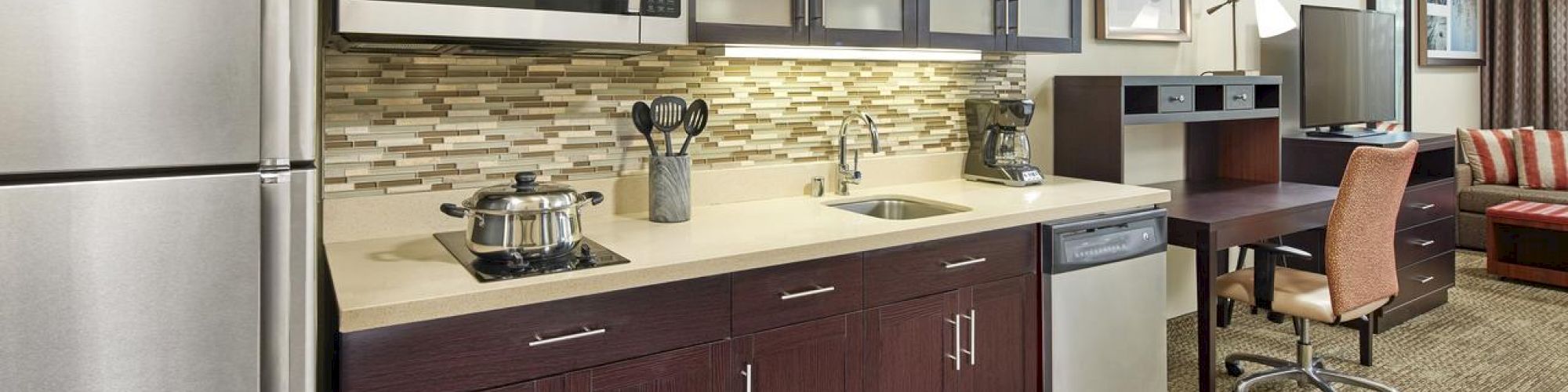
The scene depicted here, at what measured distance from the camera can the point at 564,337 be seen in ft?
5.27

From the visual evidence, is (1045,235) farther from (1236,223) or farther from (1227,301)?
(1227,301)

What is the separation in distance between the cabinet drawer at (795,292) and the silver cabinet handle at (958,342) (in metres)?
0.31

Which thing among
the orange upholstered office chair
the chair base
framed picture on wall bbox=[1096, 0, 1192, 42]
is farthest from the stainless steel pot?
framed picture on wall bbox=[1096, 0, 1192, 42]

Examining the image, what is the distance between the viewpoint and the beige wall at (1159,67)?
3.25m

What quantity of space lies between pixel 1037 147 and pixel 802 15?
53.3 inches

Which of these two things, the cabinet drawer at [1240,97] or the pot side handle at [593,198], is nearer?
the pot side handle at [593,198]

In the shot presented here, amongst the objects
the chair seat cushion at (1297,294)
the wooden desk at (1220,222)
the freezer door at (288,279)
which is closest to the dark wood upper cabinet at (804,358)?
the freezer door at (288,279)

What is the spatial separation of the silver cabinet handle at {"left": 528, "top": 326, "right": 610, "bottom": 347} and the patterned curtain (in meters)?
6.58

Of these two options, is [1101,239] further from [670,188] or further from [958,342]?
[670,188]

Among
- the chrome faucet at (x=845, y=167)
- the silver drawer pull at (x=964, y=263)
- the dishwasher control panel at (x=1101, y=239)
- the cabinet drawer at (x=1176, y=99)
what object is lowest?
the silver drawer pull at (x=964, y=263)

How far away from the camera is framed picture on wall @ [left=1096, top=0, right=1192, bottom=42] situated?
3361 mm

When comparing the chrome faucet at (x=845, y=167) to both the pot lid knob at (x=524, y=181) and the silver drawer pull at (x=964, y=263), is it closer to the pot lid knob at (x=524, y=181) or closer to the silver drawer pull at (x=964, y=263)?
the silver drawer pull at (x=964, y=263)

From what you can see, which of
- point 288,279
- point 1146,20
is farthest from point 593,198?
point 1146,20

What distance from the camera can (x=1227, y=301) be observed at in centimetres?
379
